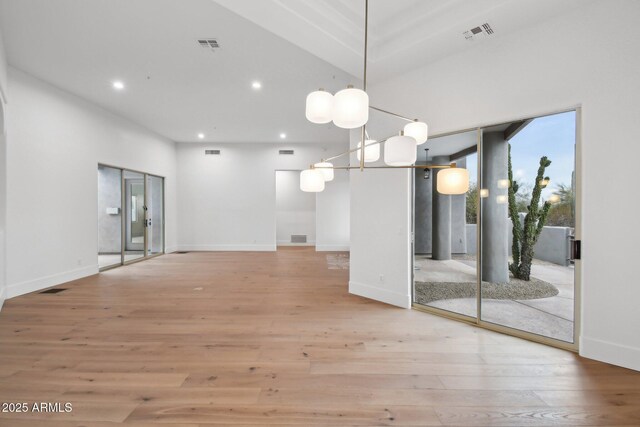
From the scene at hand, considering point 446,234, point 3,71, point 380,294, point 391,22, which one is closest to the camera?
point 391,22

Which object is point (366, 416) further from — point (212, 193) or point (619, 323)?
point (212, 193)

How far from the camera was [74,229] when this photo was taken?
17.7 ft

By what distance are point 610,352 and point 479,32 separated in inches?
137

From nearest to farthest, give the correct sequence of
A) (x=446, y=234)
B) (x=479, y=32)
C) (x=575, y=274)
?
(x=575, y=274) < (x=479, y=32) < (x=446, y=234)

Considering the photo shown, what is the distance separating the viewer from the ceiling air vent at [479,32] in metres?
2.97

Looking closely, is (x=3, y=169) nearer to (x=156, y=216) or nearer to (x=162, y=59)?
(x=162, y=59)

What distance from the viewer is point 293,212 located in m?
11.1

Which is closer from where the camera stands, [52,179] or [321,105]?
[321,105]

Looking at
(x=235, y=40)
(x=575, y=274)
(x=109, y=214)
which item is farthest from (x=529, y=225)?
(x=109, y=214)

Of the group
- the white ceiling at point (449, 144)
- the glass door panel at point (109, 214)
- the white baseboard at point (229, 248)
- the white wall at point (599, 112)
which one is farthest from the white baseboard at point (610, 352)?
the glass door panel at point (109, 214)

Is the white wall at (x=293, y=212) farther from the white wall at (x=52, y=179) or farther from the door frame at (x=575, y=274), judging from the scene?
the door frame at (x=575, y=274)

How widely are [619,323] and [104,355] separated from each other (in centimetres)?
482

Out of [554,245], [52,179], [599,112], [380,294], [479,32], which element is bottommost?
[380,294]

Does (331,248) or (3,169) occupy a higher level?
(3,169)
